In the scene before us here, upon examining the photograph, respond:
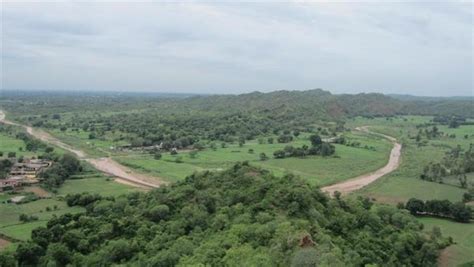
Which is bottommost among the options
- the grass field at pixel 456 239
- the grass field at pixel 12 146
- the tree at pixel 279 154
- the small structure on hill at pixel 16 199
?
the small structure on hill at pixel 16 199

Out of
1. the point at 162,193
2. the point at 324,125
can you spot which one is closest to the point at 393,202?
the point at 162,193

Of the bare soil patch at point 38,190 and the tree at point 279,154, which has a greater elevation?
the tree at point 279,154

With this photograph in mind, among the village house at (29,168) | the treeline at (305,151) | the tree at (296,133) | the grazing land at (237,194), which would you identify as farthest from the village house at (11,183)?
the tree at (296,133)

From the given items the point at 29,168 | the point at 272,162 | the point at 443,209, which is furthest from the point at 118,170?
the point at 443,209

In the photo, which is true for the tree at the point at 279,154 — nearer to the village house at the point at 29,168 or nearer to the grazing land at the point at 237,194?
the grazing land at the point at 237,194

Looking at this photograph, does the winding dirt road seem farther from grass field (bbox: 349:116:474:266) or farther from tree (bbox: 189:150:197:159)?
tree (bbox: 189:150:197:159)

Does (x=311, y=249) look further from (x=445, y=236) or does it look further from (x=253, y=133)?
(x=253, y=133)

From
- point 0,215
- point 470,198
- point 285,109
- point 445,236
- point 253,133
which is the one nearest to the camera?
point 445,236

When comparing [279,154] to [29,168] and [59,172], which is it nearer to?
[59,172]
